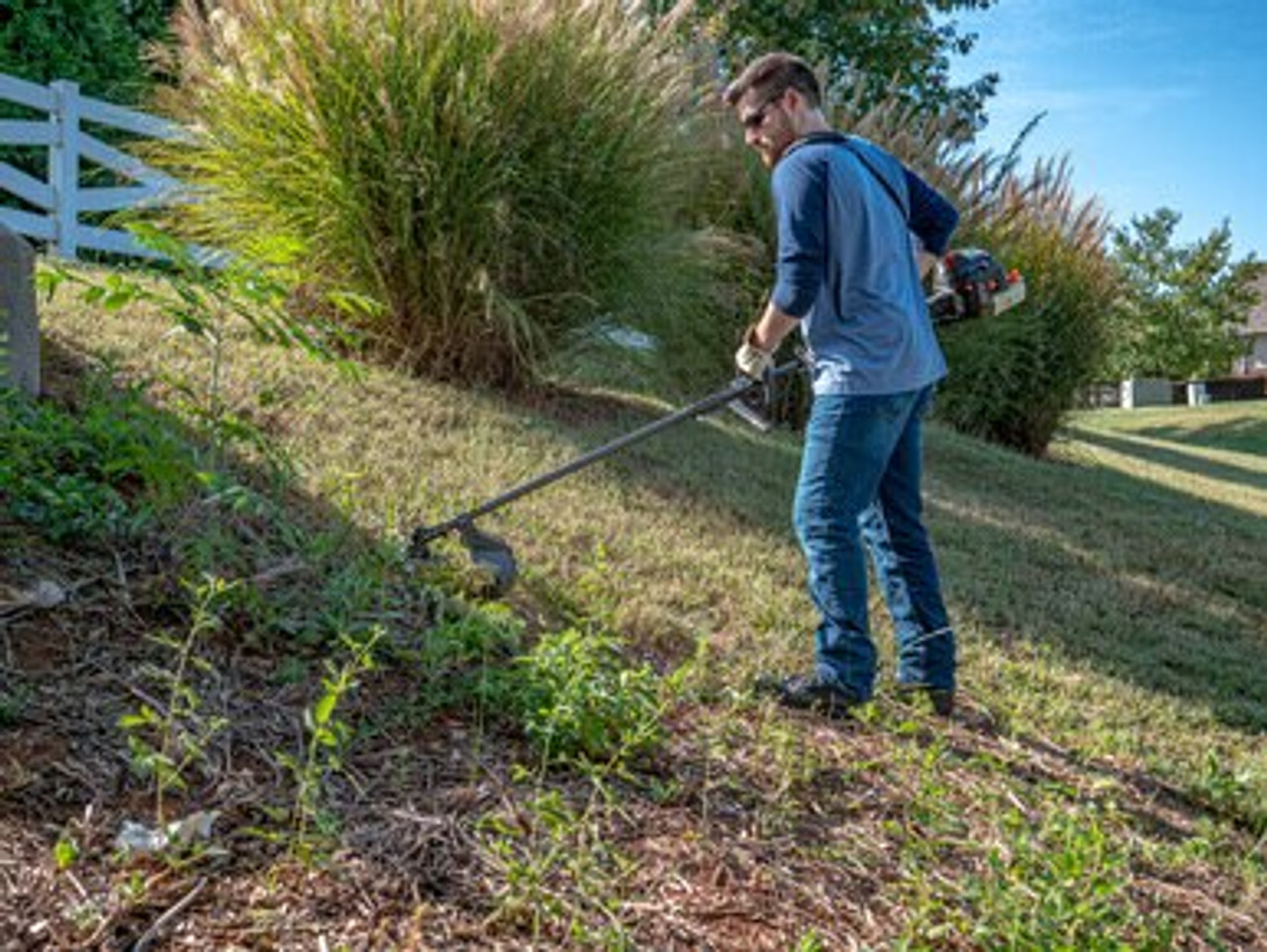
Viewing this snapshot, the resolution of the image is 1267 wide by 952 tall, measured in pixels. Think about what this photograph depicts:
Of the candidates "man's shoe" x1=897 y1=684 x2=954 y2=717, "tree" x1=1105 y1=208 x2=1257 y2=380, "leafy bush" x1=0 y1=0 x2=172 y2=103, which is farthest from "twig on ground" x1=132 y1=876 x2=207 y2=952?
"tree" x1=1105 y1=208 x2=1257 y2=380

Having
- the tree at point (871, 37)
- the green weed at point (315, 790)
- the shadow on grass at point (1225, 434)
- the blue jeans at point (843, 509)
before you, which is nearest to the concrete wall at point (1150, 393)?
the shadow on grass at point (1225, 434)

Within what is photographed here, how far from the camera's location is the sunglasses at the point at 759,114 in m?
3.28

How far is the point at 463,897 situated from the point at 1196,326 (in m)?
41.4

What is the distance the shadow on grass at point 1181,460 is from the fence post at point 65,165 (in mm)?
9668

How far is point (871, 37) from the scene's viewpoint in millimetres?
18125

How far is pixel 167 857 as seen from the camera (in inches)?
73.7

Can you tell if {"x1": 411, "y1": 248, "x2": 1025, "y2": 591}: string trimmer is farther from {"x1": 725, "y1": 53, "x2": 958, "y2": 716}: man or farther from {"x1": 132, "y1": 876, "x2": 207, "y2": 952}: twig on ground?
{"x1": 132, "y1": 876, "x2": 207, "y2": 952}: twig on ground

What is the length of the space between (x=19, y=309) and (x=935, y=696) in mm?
2910

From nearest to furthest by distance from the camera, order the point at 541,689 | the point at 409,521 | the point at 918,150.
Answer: the point at 541,689 → the point at 409,521 → the point at 918,150

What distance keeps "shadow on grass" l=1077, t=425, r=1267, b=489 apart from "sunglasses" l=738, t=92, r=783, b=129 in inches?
386

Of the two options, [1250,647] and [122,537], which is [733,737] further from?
[1250,647]

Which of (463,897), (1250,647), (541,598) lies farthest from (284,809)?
(1250,647)

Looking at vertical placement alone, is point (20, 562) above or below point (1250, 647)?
above

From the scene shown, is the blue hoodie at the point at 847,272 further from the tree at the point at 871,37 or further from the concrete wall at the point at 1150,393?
the concrete wall at the point at 1150,393
